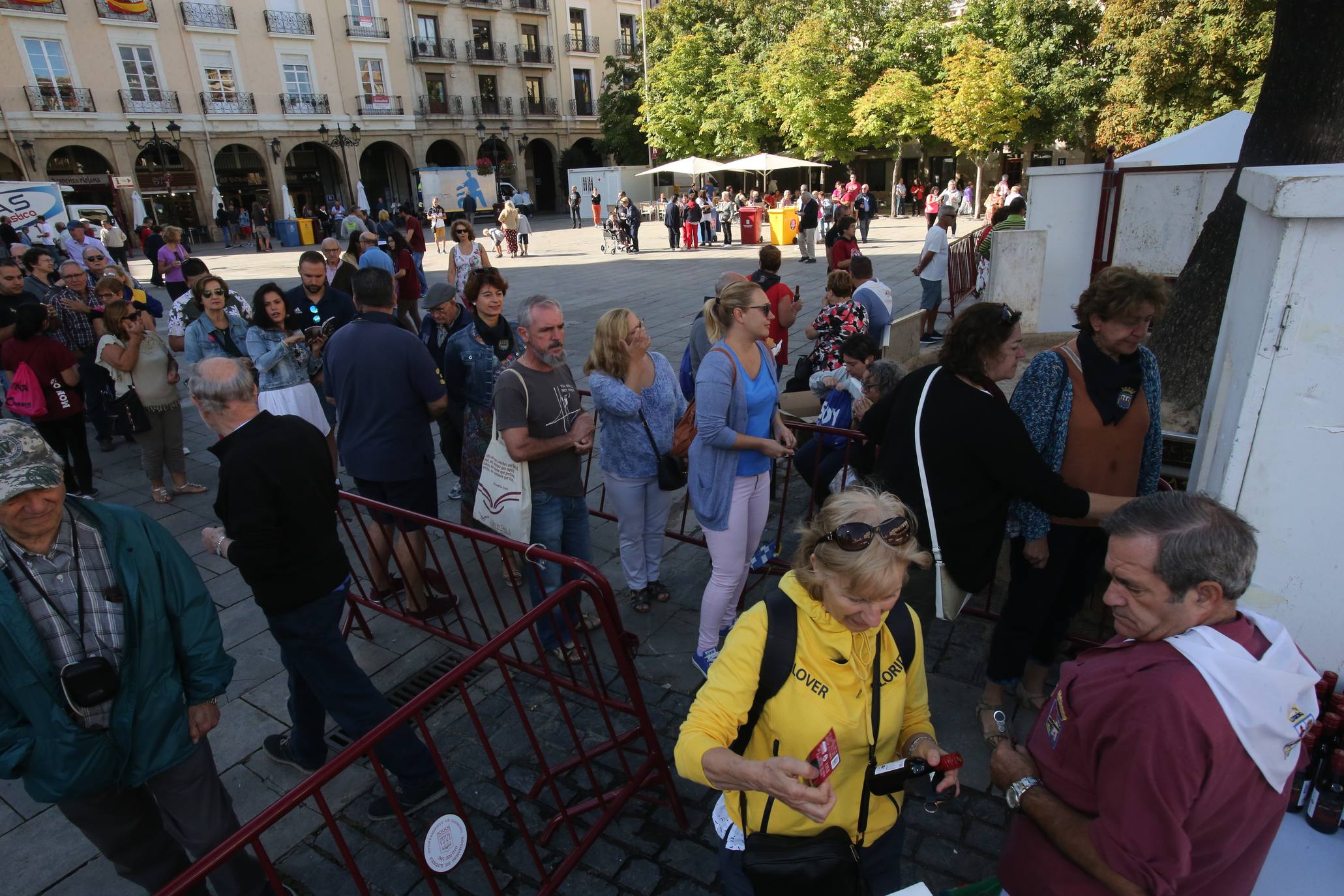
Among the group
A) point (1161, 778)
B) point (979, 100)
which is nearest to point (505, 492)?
point (1161, 778)

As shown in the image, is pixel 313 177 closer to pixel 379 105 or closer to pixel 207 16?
pixel 379 105

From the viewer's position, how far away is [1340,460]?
2395mm

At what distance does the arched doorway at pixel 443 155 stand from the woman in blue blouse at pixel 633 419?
138 feet

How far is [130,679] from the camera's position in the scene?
2260 millimetres

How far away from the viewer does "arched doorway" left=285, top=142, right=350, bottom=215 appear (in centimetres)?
3728

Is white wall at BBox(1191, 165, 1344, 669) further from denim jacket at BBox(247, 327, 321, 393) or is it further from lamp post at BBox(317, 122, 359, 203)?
lamp post at BBox(317, 122, 359, 203)

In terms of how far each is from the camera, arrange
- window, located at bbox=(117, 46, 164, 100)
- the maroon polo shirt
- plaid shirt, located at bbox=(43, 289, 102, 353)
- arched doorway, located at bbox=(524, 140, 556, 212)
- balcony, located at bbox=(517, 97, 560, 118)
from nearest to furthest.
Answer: the maroon polo shirt → plaid shirt, located at bbox=(43, 289, 102, 353) → window, located at bbox=(117, 46, 164, 100) → balcony, located at bbox=(517, 97, 560, 118) → arched doorway, located at bbox=(524, 140, 556, 212)

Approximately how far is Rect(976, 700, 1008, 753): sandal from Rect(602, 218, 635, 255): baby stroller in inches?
789

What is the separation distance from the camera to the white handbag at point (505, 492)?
366cm

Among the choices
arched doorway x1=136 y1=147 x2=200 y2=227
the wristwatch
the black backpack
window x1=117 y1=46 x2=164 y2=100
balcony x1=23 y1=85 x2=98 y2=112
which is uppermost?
window x1=117 y1=46 x2=164 y2=100

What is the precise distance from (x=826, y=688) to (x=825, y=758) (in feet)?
0.56

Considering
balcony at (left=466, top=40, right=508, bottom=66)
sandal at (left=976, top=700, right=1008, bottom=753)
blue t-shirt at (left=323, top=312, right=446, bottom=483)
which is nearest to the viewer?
sandal at (left=976, top=700, right=1008, bottom=753)

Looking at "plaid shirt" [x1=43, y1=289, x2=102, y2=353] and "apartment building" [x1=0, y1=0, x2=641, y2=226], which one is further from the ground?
"apartment building" [x1=0, y1=0, x2=641, y2=226]

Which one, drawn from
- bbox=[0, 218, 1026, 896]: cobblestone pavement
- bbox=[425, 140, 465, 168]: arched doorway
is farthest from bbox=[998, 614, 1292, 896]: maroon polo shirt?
bbox=[425, 140, 465, 168]: arched doorway
